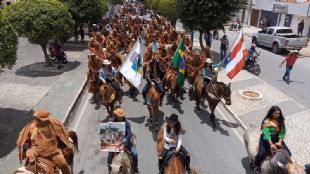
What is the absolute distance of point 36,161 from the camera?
271 inches

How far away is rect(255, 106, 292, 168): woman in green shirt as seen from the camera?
Answer: 7.90 m

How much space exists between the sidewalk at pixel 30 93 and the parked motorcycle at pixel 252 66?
9383 mm

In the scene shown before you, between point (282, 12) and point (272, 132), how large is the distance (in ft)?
109

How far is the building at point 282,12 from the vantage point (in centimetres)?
3400

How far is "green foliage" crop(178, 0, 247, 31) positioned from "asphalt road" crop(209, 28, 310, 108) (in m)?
3.98

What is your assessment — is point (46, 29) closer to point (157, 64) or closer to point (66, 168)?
point (157, 64)

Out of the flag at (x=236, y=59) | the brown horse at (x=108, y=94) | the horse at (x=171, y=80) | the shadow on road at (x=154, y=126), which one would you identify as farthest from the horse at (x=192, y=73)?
the brown horse at (x=108, y=94)

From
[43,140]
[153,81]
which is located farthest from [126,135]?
[153,81]

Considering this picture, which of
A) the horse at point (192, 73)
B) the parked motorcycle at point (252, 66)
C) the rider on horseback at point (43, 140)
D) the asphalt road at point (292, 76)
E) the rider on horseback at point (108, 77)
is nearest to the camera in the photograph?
A: the rider on horseback at point (43, 140)

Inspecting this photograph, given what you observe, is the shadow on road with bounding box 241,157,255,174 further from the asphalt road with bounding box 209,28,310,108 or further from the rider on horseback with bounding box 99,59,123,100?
the asphalt road with bounding box 209,28,310,108

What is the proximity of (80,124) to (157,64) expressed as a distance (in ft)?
12.6

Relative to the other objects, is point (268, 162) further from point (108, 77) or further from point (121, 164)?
point (108, 77)

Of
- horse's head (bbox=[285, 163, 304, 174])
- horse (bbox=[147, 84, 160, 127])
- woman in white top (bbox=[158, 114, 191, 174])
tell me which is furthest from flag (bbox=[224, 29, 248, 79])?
horse's head (bbox=[285, 163, 304, 174])

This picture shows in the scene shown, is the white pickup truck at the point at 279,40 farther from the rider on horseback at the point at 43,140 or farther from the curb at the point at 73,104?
the rider on horseback at the point at 43,140
